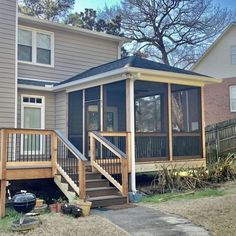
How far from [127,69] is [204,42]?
68.9 feet

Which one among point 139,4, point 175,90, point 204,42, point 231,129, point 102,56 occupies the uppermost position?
point 139,4

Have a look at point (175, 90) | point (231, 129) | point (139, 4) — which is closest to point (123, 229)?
point (175, 90)

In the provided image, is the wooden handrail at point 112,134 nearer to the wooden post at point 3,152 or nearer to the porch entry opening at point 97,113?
the porch entry opening at point 97,113

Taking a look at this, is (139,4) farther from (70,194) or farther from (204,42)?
(70,194)

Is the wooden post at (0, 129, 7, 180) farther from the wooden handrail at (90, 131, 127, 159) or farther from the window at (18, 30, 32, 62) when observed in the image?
the window at (18, 30, 32, 62)

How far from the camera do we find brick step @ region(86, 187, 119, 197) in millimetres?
8789

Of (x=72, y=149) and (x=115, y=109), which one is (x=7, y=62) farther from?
(x=72, y=149)

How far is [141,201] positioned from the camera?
Result: 920cm

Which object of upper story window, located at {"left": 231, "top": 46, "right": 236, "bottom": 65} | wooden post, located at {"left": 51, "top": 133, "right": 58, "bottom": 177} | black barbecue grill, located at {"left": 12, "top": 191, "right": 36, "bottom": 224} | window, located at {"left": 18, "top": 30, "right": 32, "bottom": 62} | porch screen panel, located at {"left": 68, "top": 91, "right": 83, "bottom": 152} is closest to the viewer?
black barbecue grill, located at {"left": 12, "top": 191, "right": 36, "bottom": 224}

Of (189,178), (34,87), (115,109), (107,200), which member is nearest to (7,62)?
(34,87)

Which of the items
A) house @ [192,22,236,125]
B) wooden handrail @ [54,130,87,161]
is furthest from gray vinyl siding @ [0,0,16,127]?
house @ [192,22,236,125]

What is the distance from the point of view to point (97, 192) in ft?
29.2

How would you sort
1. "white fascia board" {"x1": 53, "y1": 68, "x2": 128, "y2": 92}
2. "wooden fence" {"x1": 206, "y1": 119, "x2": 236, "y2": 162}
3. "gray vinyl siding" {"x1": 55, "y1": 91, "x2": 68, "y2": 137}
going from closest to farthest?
1. "white fascia board" {"x1": 53, "y1": 68, "x2": 128, "y2": 92}
2. "gray vinyl siding" {"x1": 55, "y1": 91, "x2": 68, "y2": 137}
3. "wooden fence" {"x1": 206, "y1": 119, "x2": 236, "y2": 162}

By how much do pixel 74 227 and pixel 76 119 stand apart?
6.36m
